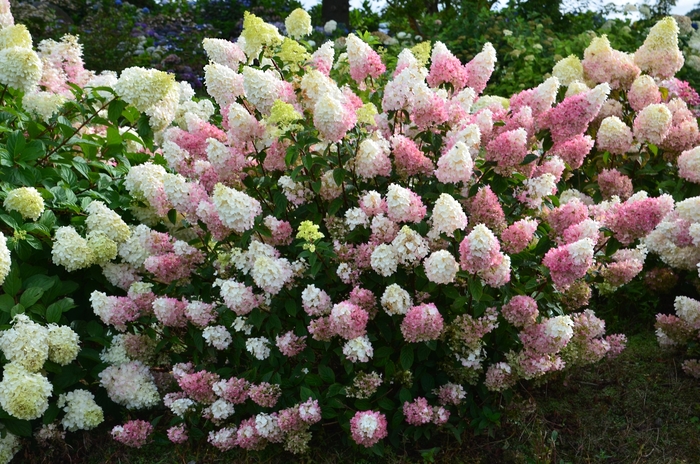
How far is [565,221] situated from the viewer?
3.36m

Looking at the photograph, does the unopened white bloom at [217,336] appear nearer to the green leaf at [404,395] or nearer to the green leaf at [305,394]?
the green leaf at [305,394]

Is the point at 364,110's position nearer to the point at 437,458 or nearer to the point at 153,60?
the point at 437,458

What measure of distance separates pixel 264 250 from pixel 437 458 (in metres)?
1.21

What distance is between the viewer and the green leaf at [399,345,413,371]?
10.4ft

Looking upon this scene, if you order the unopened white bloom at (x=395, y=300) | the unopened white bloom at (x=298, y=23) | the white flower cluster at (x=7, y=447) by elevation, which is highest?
the unopened white bloom at (x=298, y=23)

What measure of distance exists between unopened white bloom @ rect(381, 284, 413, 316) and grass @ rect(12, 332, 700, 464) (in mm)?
715

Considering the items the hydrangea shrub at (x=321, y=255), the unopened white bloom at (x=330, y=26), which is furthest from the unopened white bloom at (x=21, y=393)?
the unopened white bloom at (x=330, y=26)

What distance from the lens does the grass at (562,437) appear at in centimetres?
338

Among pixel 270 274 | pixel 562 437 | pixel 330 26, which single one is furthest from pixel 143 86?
pixel 330 26

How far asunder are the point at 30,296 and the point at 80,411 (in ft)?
1.91

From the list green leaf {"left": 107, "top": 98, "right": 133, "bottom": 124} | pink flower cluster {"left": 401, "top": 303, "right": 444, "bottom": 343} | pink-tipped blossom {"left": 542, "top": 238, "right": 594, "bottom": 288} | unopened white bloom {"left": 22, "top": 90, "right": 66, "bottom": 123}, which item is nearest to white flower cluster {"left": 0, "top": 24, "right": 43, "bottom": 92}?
unopened white bloom {"left": 22, "top": 90, "right": 66, "bottom": 123}

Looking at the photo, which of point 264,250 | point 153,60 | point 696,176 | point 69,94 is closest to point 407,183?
point 264,250

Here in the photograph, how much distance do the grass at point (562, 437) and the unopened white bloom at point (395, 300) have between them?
715 millimetres

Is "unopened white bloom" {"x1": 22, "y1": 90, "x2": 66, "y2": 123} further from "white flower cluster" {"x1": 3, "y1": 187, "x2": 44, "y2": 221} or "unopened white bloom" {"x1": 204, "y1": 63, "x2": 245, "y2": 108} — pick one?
"unopened white bloom" {"x1": 204, "y1": 63, "x2": 245, "y2": 108}
